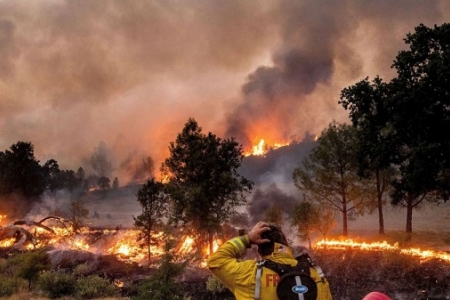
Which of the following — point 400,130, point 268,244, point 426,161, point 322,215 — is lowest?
→ point 322,215

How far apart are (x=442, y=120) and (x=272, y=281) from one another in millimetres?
25118

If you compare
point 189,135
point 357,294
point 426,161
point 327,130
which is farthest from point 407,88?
point 189,135

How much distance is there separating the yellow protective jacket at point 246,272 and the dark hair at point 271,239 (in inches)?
2.1

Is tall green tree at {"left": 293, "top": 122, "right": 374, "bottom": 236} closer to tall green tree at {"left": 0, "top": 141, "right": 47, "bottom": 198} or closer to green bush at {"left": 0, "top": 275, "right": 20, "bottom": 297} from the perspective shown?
green bush at {"left": 0, "top": 275, "right": 20, "bottom": 297}

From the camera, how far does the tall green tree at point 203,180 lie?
140 ft

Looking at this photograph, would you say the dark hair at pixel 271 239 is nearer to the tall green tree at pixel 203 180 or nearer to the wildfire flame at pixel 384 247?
the wildfire flame at pixel 384 247

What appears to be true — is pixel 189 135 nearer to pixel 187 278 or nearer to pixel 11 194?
pixel 187 278

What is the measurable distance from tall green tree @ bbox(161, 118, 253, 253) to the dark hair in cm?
3686

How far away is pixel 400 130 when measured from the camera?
2539 cm

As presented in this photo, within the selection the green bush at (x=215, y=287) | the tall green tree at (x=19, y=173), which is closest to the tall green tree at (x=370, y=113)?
the green bush at (x=215, y=287)

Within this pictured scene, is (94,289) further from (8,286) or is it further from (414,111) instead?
(414,111)

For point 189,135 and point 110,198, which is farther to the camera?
point 110,198

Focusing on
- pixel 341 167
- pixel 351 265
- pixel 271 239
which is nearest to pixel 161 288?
pixel 271 239

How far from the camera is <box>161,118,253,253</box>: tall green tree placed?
1676 inches
